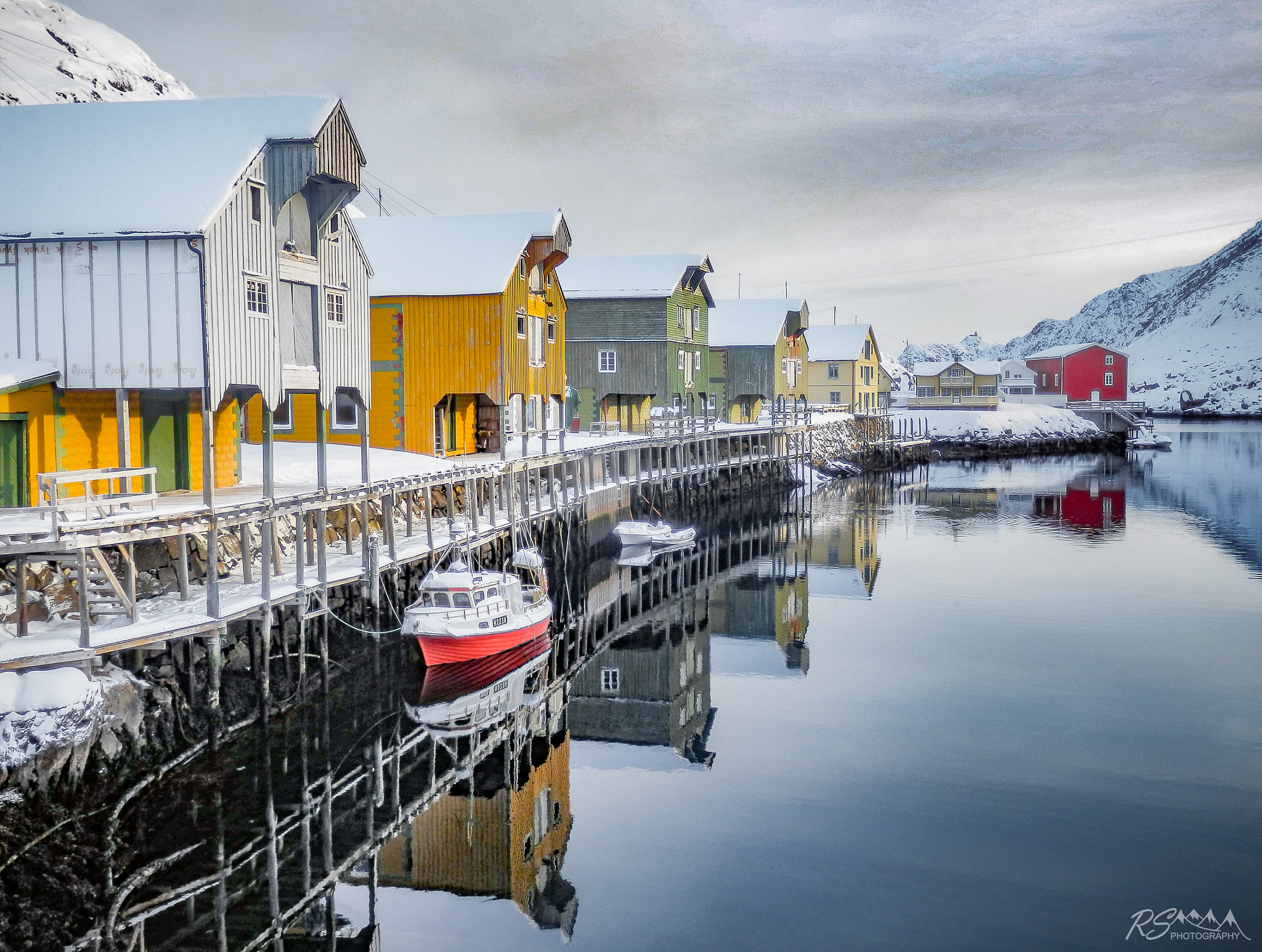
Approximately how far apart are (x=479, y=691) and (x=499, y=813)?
5.72 m

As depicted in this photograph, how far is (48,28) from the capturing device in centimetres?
15450

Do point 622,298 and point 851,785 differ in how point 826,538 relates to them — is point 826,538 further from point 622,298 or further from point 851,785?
point 851,785

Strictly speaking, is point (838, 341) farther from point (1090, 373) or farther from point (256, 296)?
point (256, 296)

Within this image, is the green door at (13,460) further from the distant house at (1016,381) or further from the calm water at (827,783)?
the distant house at (1016,381)

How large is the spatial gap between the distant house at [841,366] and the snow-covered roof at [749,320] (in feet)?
53.0

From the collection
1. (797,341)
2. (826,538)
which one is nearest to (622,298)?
(826,538)

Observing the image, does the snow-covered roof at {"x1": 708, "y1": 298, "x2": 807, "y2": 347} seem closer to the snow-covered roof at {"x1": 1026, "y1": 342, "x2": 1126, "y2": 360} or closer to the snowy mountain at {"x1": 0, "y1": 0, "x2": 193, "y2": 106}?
the snow-covered roof at {"x1": 1026, "y1": 342, "x2": 1126, "y2": 360}

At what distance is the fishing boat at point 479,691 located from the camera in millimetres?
21500

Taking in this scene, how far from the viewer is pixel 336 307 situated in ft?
88.6

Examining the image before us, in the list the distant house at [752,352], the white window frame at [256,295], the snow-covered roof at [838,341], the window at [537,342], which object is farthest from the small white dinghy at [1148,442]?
the white window frame at [256,295]

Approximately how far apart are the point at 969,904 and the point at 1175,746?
8233 mm

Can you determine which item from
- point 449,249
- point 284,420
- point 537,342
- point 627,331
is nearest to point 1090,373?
point 627,331

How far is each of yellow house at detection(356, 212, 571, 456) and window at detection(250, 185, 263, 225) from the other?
12.1 m

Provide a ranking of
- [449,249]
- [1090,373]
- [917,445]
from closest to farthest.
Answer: [449,249]
[917,445]
[1090,373]
